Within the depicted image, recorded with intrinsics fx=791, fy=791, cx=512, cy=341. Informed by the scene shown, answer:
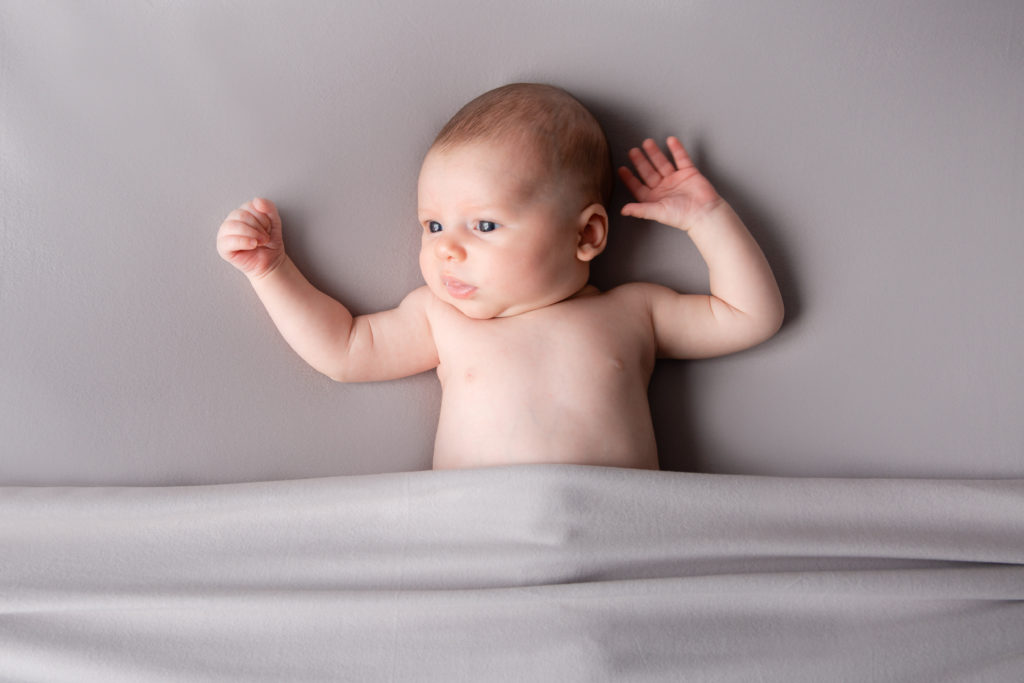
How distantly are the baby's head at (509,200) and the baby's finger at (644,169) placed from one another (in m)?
0.09

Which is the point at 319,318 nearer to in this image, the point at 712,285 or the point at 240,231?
the point at 240,231

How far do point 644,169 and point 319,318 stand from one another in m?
0.52

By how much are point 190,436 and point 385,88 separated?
58cm

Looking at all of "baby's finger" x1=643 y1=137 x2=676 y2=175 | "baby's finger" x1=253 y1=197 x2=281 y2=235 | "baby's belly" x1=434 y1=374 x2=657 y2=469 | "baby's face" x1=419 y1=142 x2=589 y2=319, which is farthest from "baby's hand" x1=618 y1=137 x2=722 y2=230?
"baby's finger" x1=253 y1=197 x2=281 y2=235

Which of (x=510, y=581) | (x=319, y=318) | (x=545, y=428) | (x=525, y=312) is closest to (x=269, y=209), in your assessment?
(x=319, y=318)

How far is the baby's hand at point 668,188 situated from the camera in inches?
44.3

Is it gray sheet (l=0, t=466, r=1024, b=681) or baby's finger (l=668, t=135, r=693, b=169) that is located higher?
baby's finger (l=668, t=135, r=693, b=169)

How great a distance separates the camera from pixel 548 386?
1.06 m

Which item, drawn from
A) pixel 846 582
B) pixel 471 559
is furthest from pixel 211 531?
pixel 846 582

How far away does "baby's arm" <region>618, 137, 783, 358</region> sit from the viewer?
1.12m

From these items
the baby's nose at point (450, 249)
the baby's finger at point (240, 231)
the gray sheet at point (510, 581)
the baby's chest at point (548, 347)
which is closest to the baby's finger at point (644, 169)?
the baby's chest at point (548, 347)

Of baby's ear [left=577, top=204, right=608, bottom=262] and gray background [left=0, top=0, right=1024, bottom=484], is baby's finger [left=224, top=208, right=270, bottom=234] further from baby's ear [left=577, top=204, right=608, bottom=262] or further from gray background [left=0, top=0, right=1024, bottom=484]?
baby's ear [left=577, top=204, right=608, bottom=262]

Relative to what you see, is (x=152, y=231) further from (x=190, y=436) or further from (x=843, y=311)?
(x=843, y=311)

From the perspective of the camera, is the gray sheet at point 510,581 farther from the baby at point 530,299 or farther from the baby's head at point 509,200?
the baby's head at point 509,200
